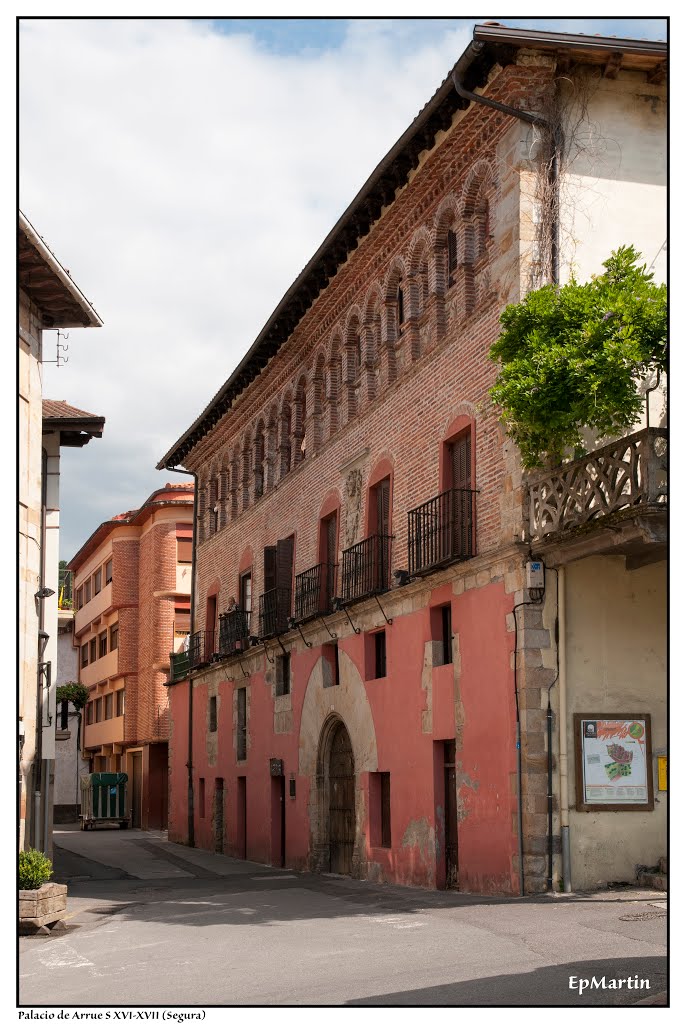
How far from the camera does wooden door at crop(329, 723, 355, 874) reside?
891 inches

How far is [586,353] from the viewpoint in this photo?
13.8m

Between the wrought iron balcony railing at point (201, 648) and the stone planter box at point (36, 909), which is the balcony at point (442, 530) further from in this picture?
the wrought iron balcony railing at point (201, 648)

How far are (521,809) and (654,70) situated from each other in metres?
9.94

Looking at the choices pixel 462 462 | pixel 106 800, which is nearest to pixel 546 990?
pixel 462 462

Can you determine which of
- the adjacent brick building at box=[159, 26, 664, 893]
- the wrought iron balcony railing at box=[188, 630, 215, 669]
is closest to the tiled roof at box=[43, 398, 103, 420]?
the adjacent brick building at box=[159, 26, 664, 893]

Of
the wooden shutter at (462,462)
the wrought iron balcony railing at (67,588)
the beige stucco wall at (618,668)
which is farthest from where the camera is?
the wrought iron balcony railing at (67,588)

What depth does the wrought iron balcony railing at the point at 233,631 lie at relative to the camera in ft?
97.9

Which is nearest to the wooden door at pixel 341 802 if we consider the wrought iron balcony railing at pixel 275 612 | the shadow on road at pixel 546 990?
the wrought iron balcony railing at pixel 275 612

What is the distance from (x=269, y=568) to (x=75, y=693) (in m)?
32.7

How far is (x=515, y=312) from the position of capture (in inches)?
575

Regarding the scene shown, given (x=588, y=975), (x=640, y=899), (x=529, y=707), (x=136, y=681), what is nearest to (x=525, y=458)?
(x=529, y=707)

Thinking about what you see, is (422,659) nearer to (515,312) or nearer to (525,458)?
(525,458)

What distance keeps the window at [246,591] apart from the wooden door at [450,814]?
12.5 m

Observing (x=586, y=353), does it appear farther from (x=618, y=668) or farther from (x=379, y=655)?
(x=379, y=655)
